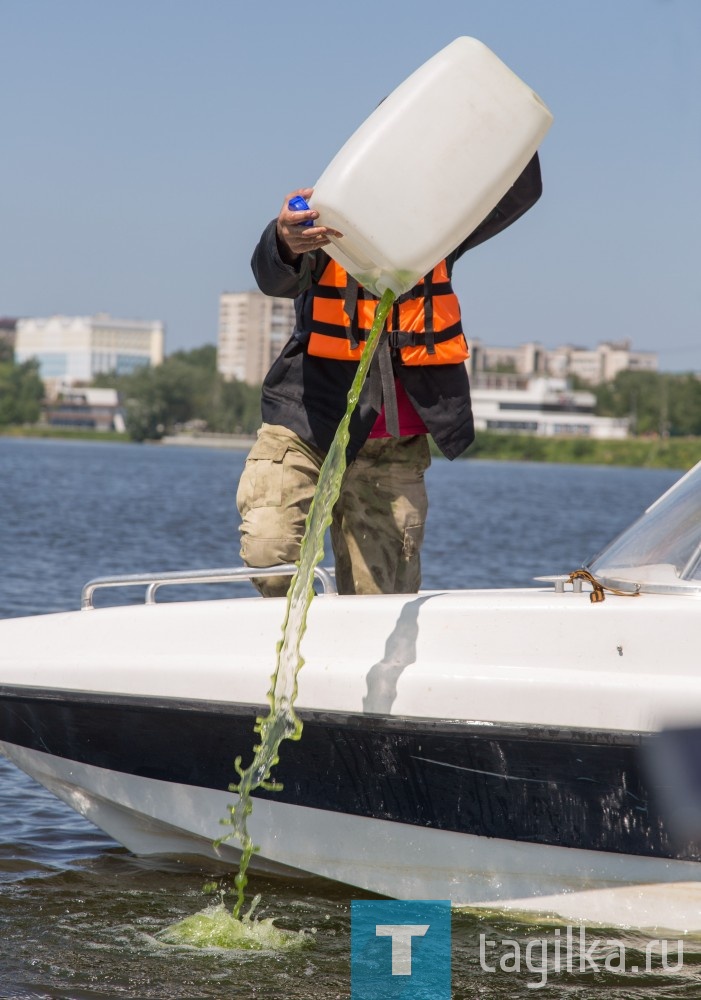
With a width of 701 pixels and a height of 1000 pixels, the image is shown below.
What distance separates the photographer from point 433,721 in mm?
3449

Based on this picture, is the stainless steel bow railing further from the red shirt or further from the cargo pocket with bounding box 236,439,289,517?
the red shirt

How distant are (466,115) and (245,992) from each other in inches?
91.1

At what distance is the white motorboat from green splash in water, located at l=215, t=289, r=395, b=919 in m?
0.04

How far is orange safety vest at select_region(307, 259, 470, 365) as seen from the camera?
4020 mm

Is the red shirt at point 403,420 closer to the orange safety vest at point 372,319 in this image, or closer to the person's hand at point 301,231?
the orange safety vest at point 372,319

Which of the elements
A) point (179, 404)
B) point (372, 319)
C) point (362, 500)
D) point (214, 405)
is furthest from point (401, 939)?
point (214, 405)

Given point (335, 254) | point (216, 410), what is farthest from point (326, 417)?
point (216, 410)

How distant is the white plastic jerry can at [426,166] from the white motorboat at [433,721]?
2.92 ft

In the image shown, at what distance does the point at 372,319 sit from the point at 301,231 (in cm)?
51

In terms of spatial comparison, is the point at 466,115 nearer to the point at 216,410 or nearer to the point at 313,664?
the point at 313,664

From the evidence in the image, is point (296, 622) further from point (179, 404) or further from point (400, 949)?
point (179, 404)

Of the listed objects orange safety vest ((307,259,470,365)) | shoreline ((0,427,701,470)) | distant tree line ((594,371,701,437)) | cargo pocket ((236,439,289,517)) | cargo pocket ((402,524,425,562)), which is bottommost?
shoreline ((0,427,701,470))

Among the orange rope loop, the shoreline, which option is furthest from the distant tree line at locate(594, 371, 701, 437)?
the orange rope loop

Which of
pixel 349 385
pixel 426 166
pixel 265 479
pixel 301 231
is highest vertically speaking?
pixel 426 166
